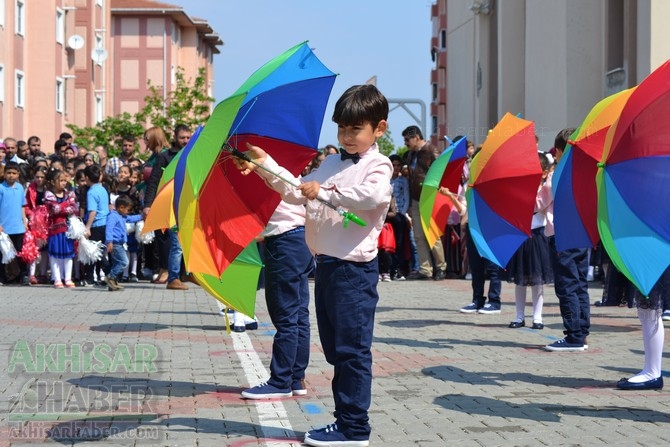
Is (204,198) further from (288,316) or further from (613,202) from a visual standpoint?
(613,202)

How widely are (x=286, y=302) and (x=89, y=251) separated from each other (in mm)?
11171

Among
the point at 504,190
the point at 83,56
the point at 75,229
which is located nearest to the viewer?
the point at 504,190

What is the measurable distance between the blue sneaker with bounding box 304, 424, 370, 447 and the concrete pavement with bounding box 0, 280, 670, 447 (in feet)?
0.59

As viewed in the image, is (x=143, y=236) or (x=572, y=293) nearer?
(x=572, y=293)

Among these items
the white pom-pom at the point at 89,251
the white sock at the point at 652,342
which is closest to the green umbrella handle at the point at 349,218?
the white sock at the point at 652,342

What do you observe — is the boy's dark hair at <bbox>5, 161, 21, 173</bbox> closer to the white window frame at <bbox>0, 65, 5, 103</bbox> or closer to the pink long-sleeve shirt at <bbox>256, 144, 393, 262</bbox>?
the pink long-sleeve shirt at <bbox>256, 144, 393, 262</bbox>

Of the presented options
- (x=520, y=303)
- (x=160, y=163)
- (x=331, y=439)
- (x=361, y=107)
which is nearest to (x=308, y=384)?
(x=331, y=439)

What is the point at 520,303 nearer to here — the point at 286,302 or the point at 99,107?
the point at 286,302

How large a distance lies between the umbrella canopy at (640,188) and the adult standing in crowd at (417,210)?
37.7 feet

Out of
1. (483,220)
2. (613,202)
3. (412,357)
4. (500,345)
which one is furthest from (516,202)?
(613,202)

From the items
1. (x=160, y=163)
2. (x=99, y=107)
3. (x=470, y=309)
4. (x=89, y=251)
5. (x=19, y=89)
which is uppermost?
(x=99, y=107)

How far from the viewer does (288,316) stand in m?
8.06

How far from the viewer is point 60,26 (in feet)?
174

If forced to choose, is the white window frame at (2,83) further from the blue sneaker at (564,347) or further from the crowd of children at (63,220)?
the blue sneaker at (564,347)
